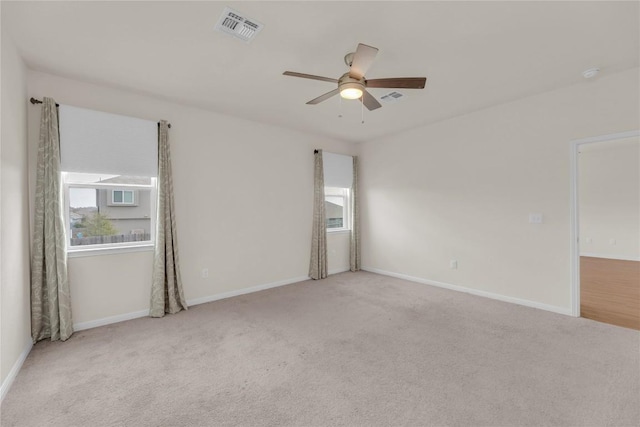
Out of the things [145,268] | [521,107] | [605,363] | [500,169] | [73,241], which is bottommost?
[605,363]

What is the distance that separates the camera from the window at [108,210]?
10.3 ft

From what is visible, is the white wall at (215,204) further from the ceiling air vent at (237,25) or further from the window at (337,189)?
the ceiling air vent at (237,25)

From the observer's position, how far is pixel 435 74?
9.75ft

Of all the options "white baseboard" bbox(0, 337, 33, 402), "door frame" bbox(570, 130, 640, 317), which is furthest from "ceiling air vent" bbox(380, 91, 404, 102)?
"white baseboard" bbox(0, 337, 33, 402)

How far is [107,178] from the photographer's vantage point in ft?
10.7

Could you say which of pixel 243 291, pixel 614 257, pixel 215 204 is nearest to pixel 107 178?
pixel 215 204

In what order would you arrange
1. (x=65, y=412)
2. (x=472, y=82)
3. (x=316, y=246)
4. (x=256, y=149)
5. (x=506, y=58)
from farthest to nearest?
(x=316, y=246), (x=256, y=149), (x=472, y=82), (x=506, y=58), (x=65, y=412)

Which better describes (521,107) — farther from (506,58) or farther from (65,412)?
(65,412)

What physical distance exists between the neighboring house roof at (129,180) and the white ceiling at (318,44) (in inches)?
40.9

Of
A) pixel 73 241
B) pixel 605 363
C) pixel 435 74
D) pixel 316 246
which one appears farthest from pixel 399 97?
pixel 73 241

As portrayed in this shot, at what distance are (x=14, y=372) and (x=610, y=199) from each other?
10759 millimetres

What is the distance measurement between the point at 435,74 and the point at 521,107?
159cm

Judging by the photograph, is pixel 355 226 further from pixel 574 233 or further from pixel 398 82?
pixel 398 82

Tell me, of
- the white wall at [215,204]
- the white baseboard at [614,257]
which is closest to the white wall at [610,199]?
the white baseboard at [614,257]
